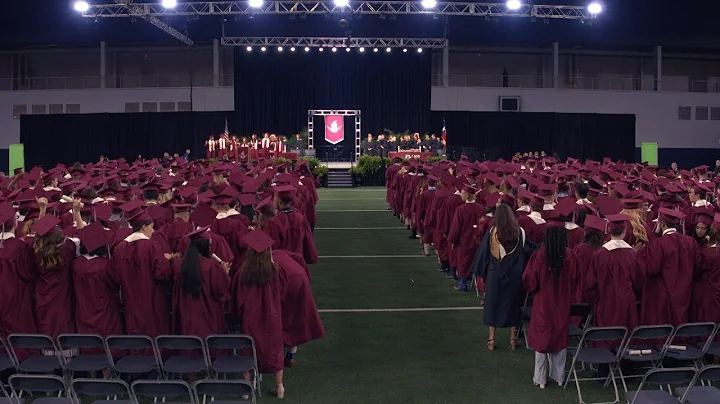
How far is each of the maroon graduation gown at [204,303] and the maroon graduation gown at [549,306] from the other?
259 centimetres

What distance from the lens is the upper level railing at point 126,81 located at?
117ft

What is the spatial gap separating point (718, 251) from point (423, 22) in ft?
88.6

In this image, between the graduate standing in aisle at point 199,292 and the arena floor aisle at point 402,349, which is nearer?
the graduate standing in aisle at point 199,292

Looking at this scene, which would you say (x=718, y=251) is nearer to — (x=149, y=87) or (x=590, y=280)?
(x=590, y=280)

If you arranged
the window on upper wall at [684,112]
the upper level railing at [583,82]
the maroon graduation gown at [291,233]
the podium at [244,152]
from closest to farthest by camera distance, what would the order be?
the maroon graduation gown at [291,233] → the podium at [244,152] → the upper level railing at [583,82] → the window on upper wall at [684,112]

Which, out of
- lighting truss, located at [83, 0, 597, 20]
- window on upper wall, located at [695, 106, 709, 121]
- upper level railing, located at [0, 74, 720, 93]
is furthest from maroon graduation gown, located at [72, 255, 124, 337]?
window on upper wall, located at [695, 106, 709, 121]

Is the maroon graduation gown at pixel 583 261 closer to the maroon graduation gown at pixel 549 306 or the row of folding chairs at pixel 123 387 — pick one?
the maroon graduation gown at pixel 549 306

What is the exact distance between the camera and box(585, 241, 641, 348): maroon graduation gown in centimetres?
677

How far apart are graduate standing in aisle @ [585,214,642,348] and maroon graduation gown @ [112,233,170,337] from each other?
366 cm

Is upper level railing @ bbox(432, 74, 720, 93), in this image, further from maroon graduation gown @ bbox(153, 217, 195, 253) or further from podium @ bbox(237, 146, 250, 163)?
maroon graduation gown @ bbox(153, 217, 195, 253)

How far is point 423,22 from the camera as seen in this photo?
3278 centimetres

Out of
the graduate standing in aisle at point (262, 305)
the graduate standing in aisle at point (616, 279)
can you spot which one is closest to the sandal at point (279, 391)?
the graduate standing in aisle at point (262, 305)

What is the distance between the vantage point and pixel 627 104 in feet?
118

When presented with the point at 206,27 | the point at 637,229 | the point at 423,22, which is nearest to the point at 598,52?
the point at 423,22
